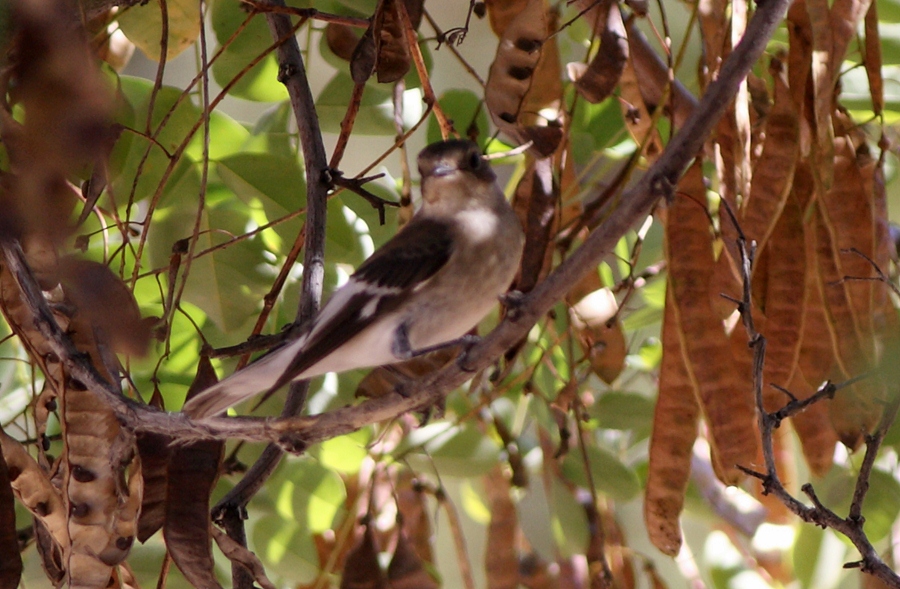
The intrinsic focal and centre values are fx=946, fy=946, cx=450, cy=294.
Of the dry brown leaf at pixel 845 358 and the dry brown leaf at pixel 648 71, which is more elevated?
the dry brown leaf at pixel 648 71

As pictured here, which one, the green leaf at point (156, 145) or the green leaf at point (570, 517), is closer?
the green leaf at point (156, 145)

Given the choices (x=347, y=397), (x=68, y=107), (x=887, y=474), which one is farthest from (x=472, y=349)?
(x=887, y=474)

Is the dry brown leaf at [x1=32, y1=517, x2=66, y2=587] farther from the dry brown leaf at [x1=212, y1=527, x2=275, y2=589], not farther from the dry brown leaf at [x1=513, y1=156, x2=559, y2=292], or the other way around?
the dry brown leaf at [x1=513, y1=156, x2=559, y2=292]

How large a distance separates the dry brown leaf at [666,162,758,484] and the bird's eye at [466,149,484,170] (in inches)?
17.2

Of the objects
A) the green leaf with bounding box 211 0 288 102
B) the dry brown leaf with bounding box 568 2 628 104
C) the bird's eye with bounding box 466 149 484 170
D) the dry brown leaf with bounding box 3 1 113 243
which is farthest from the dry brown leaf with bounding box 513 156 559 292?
the dry brown leaf with bounding box 3 1 113 243

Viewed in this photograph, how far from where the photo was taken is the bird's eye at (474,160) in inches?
59.3

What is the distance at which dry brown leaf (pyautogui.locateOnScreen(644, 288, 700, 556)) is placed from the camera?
1.21 m

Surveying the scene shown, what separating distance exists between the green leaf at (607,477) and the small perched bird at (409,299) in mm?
433

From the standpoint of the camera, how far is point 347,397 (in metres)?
1.61

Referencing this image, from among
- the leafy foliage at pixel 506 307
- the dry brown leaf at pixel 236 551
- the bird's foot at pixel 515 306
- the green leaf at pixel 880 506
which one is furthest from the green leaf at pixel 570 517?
the bird's foot at pixel 515 306

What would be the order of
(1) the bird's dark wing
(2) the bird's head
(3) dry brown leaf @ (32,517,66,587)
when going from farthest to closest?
1. (2) the bird's head
2. (1) the bird's dark wing
3. (3) dry brown leaf @ (32,517,66,587)

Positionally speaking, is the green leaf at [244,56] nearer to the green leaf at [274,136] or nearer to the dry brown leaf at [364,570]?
the green leaf at [274,136]

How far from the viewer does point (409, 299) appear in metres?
1.36

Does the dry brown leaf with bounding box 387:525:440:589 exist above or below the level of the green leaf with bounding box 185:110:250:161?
below
